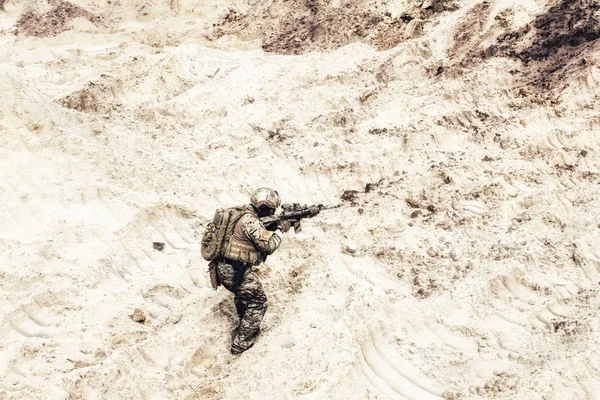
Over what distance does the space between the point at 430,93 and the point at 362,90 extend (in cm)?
111

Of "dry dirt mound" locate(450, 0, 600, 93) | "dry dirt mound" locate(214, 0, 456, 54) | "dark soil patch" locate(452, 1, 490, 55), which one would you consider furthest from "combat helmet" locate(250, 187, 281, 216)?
"dry dirt mound" locate(214, 0, 456, 54)

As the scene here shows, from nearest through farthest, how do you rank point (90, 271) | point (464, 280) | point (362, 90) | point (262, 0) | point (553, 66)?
point (464, 280)
point (90, 271)
point (553, 66)
point (362, 90)
point (262, 0)

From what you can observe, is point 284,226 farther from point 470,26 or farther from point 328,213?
point 470,26

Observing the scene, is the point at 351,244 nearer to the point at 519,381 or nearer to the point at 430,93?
the point at 519,381

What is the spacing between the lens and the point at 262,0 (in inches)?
534

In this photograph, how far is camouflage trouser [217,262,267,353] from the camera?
16.6 ft

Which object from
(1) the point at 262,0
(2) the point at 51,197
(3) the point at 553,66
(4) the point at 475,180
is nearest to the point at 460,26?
(3) the point at 553,66

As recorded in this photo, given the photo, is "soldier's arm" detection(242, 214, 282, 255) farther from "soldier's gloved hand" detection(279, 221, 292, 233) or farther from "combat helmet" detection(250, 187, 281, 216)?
"soldier's gloved hand" detection(279, 221, 292, 233)

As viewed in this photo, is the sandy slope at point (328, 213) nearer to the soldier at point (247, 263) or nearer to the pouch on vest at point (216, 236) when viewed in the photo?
the soldier at point (247, 263)

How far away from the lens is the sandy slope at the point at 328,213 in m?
4.72

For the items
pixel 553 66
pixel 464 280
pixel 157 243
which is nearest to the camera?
pixel 464 280

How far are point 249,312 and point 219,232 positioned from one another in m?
0.71

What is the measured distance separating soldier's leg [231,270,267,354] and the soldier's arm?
288 millimetres

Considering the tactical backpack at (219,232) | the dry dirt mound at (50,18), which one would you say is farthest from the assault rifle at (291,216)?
the dry dirt mound at (50,18)
